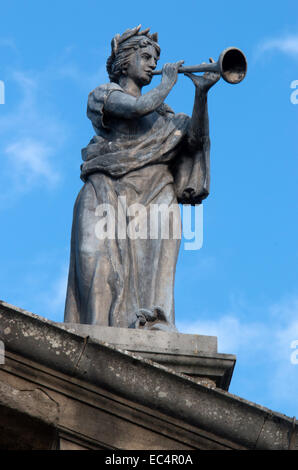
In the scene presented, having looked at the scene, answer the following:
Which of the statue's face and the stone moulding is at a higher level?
the statue's face

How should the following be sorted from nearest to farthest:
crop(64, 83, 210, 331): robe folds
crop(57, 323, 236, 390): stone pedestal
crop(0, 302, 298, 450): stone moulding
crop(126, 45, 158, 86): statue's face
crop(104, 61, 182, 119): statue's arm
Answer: crop(0, 302, 298, 450): stone moulding < crop(57, 323, 236, 390): stone pedestal < crop(64, 83, 210, 331): robe folds < crop(104, 61, 182, 119): statue's arm < crop(126, 45, 158, 86): statue's face

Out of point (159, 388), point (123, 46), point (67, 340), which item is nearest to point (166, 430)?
point (159, 388)

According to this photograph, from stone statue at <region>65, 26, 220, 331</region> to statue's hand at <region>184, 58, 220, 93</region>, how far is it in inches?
0.5

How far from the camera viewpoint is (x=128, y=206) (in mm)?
13703

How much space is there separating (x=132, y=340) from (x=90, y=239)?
1.52 metres

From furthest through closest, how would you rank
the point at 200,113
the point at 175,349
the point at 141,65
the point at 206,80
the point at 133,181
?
the point at 141,65, the point at 200,113, the point at 133,181, the point at 206,80, the point at 175,349

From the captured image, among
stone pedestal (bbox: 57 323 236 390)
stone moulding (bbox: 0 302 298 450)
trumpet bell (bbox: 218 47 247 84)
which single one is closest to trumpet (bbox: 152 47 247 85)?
trumpet bell (bbox: 218 47 247 84)

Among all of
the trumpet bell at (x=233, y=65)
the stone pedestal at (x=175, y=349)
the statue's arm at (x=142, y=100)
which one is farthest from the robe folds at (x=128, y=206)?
the trumpet bell at (x=233, y=65)

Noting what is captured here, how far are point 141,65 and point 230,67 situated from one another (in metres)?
1.13

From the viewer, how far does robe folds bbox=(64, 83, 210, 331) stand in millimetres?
13102

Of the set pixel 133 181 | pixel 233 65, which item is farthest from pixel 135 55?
pixel 133 181

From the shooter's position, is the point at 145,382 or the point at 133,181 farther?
the point at 133,181

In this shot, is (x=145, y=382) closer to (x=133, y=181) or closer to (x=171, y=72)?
(x=133, y=181)

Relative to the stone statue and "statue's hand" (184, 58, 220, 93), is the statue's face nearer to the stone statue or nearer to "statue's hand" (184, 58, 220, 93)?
the stone statue
